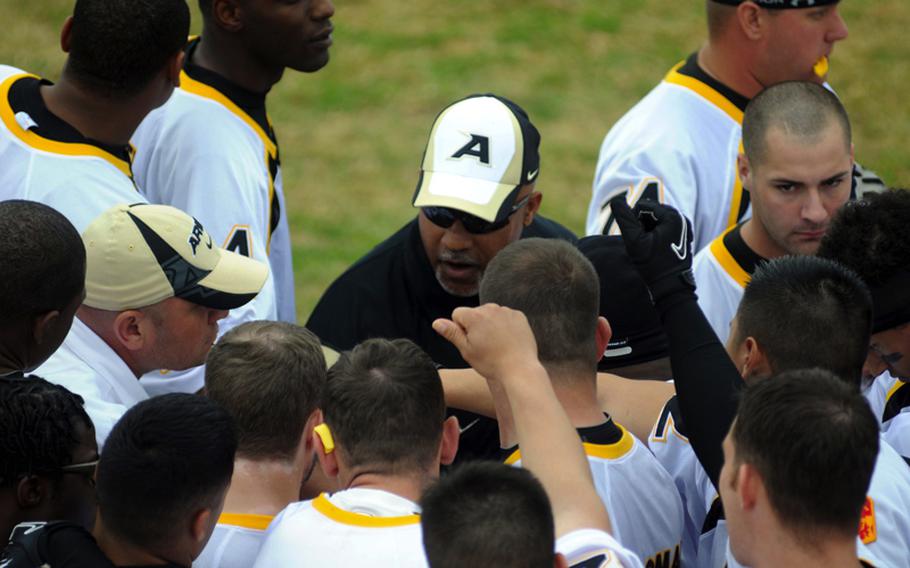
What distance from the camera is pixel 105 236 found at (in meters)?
3.62

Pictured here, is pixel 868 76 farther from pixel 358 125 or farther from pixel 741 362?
pixel 741 362

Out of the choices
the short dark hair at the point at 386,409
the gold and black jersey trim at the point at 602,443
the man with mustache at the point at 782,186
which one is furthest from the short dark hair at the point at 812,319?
the man with mustache at the point at 782,186

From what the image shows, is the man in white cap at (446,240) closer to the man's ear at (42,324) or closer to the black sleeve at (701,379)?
the black sleeve at (701,379)

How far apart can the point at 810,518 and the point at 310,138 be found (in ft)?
27.4

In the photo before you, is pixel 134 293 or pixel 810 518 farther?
pixel 134 293

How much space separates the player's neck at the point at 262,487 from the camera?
→ 3.04m

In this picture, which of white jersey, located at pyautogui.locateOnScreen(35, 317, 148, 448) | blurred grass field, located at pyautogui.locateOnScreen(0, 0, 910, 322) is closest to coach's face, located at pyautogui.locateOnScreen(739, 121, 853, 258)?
white jersey, located at pyautogui.locateOnScreen(35, 317, 148, 448)

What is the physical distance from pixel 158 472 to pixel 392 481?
51 centimetres

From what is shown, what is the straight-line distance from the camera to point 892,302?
3521 millimetres

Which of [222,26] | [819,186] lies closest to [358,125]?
[222,26]

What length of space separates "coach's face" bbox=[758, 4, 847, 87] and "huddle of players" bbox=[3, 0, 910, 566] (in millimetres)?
1830

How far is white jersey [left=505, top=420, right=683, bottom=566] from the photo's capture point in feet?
10.00

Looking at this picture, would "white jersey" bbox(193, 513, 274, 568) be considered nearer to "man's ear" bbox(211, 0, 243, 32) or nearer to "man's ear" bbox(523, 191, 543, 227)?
"man's ear" bbox(523, 191, 543, 227)

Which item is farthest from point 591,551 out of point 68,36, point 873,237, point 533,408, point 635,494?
point 68,36
